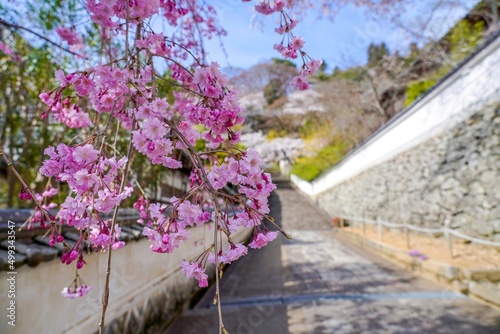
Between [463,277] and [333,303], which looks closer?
[333,303]

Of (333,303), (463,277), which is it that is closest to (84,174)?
(333,303)

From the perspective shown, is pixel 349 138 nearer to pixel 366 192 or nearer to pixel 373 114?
pixel 373 114

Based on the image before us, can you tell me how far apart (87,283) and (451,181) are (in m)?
7.43

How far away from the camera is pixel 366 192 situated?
1182cm

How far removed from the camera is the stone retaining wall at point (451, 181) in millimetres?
5984

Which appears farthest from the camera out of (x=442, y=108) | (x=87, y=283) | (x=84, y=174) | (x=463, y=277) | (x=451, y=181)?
(x=442, y=108)

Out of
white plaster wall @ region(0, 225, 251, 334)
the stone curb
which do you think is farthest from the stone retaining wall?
white plaster wall @ region(0, 225, 251, 334)

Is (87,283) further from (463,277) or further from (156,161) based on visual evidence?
(463,277)

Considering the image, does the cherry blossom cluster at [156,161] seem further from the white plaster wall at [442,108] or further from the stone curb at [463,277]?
the white plaster wall at [442,108]

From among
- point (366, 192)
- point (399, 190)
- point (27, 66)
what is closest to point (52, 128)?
point (27, 66)

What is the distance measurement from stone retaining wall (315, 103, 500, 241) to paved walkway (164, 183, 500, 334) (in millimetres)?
1742

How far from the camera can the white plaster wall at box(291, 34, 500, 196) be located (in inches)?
246

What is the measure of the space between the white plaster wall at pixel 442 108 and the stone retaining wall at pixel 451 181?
228 mm

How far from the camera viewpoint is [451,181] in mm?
7164
